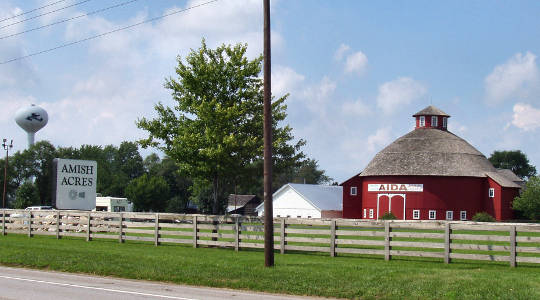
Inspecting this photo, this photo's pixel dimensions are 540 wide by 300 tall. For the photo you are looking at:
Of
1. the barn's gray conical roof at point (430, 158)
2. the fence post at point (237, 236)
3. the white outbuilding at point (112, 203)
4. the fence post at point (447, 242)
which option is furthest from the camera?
the white outbuilding at point (112, 203)

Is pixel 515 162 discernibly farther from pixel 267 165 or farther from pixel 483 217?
pixel 267 165

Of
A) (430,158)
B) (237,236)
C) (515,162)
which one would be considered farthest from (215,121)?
→ (515,162)

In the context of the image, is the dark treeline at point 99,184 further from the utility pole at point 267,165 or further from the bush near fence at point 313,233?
the utility pole at point 267,165

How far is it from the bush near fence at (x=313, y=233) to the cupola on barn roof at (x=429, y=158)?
1761 inches

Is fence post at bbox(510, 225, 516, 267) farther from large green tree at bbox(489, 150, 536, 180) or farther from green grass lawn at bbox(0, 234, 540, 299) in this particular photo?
large green tree at bbox(489, 150, 536, 180)

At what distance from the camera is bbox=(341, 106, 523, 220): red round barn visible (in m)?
Result: 68.9

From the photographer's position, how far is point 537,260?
57.8 ft

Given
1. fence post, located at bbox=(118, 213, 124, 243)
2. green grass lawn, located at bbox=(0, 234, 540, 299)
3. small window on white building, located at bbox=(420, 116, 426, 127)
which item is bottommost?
green grass lawn, located at bbox=(0, 234, 540, 299)

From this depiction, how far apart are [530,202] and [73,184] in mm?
49908

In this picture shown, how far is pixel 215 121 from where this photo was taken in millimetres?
25516

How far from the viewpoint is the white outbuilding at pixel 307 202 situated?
82.7 metres

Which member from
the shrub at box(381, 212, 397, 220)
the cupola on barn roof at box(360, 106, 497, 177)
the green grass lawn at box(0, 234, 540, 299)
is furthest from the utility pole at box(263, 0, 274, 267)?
the cupola on barn roof at box(360, 106, 497, 177)

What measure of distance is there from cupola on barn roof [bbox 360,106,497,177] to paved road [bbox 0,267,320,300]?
5665 centimetres

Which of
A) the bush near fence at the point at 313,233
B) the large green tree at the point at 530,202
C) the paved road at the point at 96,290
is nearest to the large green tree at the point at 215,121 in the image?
the bush near fence at the point at 313,233
